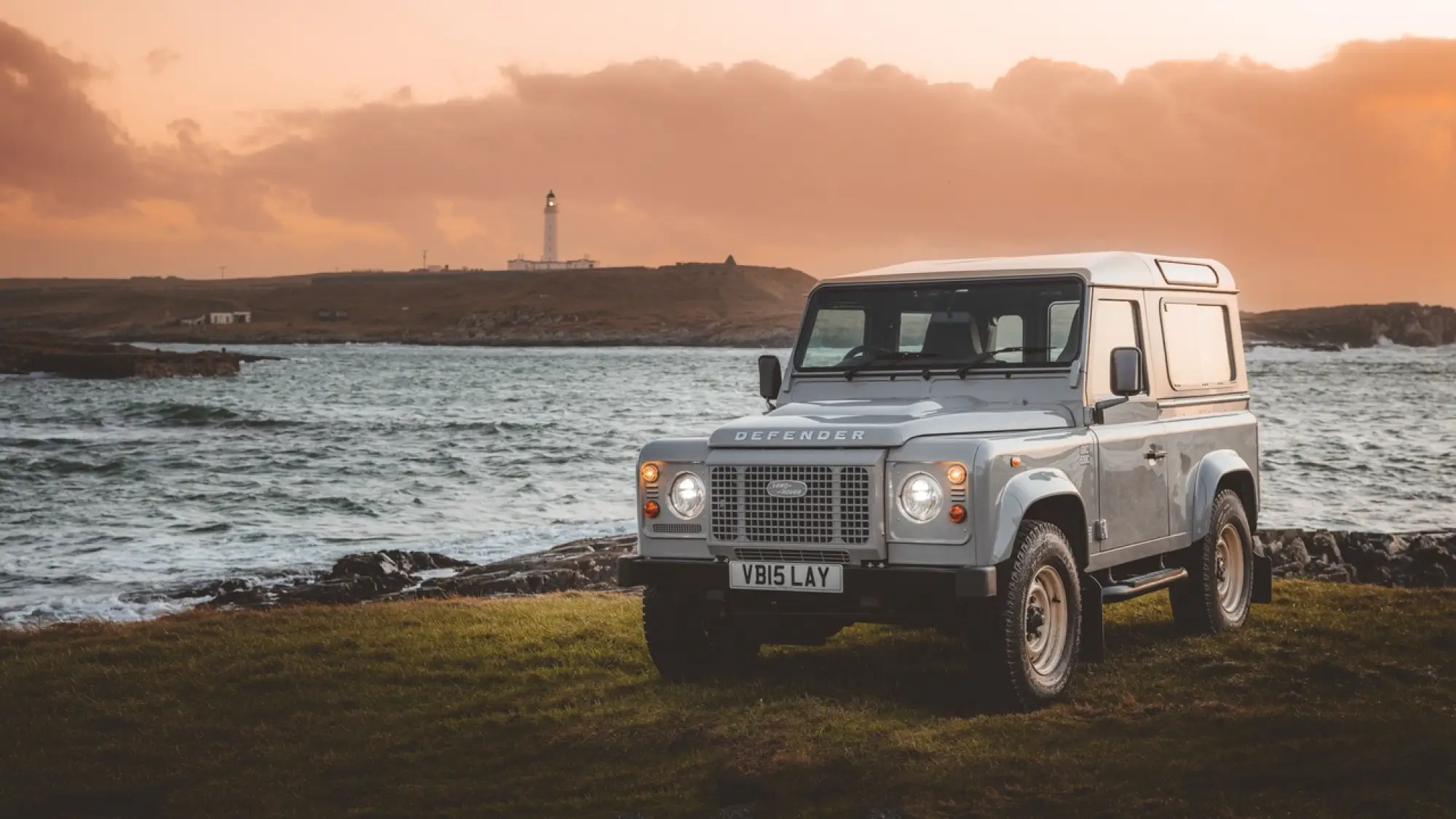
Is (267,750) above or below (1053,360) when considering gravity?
below

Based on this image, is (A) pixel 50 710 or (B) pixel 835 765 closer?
(B) pixel 835 765

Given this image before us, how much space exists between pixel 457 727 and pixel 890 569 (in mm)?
2859

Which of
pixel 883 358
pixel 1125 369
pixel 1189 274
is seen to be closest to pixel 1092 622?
pixel 1125 369

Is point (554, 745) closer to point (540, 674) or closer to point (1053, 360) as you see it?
point (540, 674)

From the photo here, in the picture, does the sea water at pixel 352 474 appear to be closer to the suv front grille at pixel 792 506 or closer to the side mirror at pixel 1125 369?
the suv front grille at pixel 792 506

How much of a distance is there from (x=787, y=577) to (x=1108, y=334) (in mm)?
3114

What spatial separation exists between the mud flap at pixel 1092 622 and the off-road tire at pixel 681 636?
228cm

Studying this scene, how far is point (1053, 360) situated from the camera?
951 cm

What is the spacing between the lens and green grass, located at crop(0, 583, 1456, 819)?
713 cm

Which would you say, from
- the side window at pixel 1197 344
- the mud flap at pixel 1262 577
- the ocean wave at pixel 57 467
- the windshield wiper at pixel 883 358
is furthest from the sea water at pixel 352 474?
the mud flap at pixel 1262 577

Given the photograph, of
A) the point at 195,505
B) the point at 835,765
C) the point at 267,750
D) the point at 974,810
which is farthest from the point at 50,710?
the point at 195,505

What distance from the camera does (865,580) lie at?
814cm

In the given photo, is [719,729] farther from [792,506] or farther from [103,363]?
[103,363]

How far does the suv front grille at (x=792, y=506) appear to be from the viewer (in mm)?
8148
